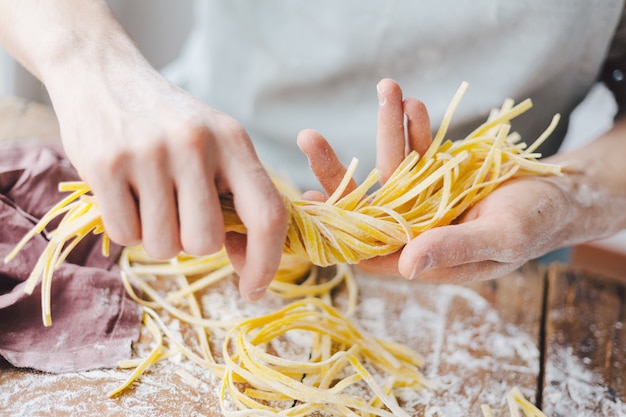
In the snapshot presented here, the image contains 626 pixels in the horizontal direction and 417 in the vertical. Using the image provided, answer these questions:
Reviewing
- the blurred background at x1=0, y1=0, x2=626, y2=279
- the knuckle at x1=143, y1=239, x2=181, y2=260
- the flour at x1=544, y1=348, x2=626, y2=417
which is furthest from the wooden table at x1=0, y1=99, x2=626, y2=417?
the blurred background at x1=0, y1=0, x2=626, y2=279

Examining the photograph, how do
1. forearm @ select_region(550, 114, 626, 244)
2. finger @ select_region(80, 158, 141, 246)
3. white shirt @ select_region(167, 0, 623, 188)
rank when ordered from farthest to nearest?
white shirt @ select_region(167, 0, 623, 188) < forearm @ select_region(550, 114, 626, 244) < finger @ select_region(80, 158, 141, 246)

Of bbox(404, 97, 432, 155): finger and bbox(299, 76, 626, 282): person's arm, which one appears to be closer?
bbox(299, 76, 626, 282): person's arm

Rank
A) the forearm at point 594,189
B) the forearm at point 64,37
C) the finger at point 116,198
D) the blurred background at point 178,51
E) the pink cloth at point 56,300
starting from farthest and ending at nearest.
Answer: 1. the blurred background at point 178,51
2. the forearm at point 594,189
3. the pink cloth at point 56,300
4. the forearm at point 64,37
5. the finger at point 116,198

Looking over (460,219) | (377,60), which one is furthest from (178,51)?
(460,219)

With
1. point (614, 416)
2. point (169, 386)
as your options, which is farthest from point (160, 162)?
point (614, 416)

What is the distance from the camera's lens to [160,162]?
620 mm

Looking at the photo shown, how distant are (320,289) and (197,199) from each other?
45 centimetres

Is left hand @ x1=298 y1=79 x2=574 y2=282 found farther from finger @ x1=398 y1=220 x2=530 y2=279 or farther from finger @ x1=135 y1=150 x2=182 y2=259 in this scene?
finger @ x1=135 y1=150 x2=182 y2=259

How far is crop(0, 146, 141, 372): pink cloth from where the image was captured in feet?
2.74

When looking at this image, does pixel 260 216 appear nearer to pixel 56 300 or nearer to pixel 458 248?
pixel 458 248

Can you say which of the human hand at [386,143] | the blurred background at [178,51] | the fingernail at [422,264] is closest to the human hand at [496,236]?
the fingernail at [422,264]

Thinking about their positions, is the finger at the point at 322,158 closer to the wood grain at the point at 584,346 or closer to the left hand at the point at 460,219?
the left hand at the point at 460,219

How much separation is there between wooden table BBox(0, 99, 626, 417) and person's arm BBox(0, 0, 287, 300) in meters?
0.21

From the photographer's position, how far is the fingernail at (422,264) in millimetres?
768
